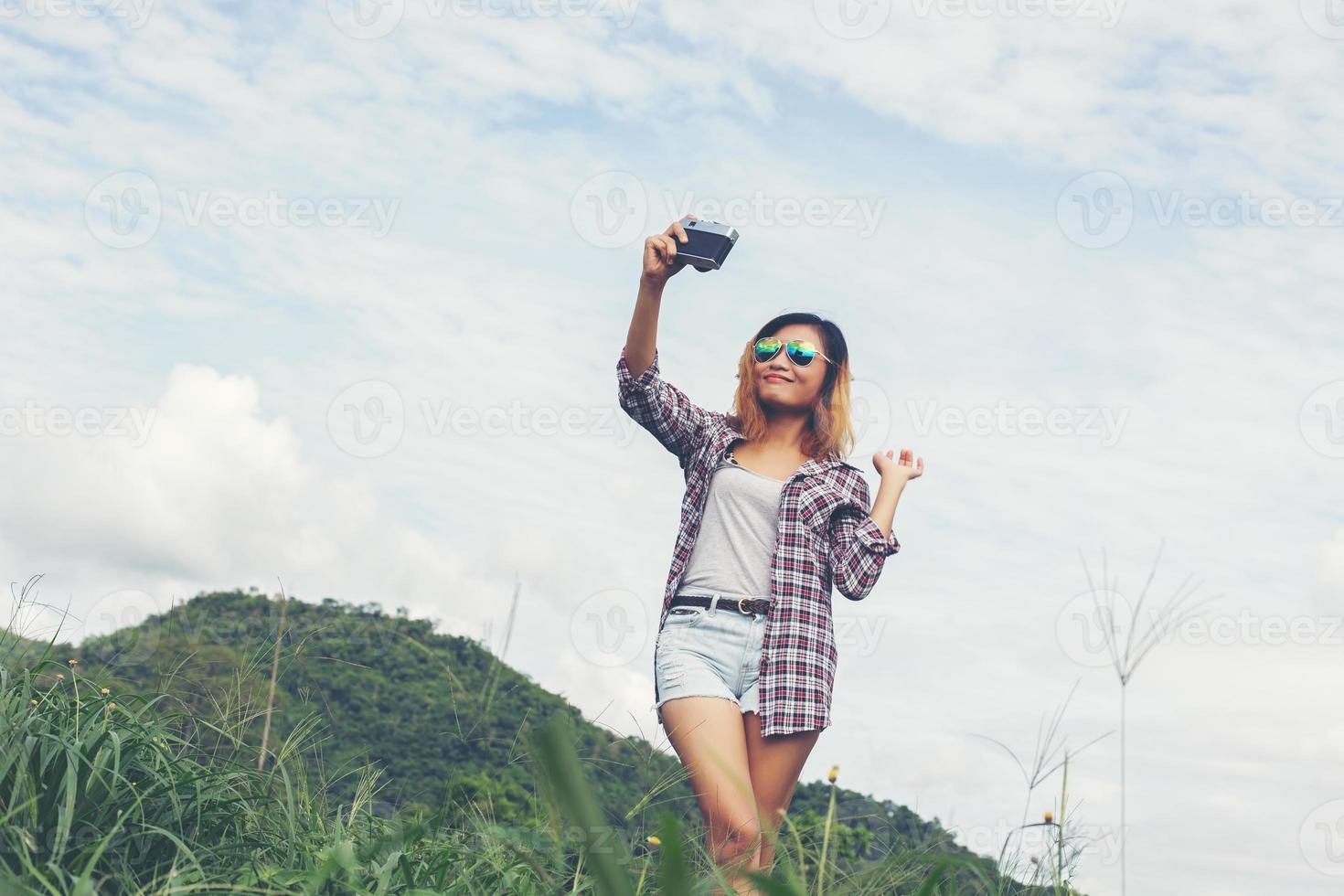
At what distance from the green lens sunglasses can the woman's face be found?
0.5 inches

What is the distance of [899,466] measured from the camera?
3.88 m

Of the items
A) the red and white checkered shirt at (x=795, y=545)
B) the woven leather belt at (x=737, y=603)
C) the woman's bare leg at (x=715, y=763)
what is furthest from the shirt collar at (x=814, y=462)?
the woman's bare leg at (x=715, y=763)

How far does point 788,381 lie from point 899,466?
48 cm

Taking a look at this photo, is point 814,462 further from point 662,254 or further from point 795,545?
point 662,254

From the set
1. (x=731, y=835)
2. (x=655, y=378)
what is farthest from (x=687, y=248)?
(x=731, y=835)

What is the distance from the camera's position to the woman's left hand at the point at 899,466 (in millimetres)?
3848

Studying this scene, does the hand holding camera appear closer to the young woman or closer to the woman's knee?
the young woman

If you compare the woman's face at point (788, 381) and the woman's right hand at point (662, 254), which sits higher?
the woman's right hand at point (662, 254)

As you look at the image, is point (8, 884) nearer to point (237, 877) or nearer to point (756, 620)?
point (237, 877)

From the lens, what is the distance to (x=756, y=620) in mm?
3600

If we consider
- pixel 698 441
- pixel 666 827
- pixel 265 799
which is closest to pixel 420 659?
pixel 698 441

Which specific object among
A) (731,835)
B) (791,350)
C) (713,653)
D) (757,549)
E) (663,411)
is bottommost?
(731,835)

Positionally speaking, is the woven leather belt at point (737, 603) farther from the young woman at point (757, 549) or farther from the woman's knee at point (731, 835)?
the woman's knee at point (731, 835)

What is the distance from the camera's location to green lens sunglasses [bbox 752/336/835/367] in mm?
4008
